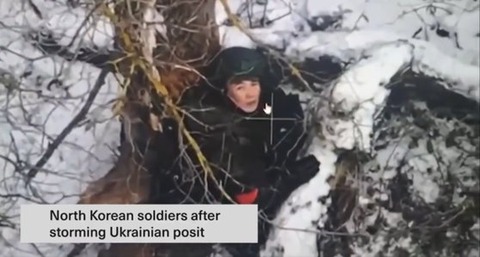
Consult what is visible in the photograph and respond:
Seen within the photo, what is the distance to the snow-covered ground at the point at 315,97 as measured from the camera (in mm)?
1119

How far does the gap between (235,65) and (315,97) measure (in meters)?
0.13

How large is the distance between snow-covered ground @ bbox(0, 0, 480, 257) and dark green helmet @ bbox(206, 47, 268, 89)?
Result: 0.02 m

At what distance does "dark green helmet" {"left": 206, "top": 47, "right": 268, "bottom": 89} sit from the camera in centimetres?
113

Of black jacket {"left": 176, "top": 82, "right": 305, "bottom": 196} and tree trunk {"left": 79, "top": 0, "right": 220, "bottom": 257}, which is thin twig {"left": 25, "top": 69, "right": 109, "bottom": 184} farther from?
black jacket {"left": 176, "top": 82, "right": 305, "bottom": 196}

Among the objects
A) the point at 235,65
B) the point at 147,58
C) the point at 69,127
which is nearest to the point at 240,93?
the point at 235,65

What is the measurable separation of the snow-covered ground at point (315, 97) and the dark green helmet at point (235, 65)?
19mm

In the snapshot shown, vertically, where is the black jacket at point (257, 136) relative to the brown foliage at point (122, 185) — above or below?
above

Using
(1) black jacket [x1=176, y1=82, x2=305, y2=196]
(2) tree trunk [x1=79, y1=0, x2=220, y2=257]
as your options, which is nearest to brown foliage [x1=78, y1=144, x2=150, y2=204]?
(2) tree trunk [x1=79, y1=0, x2=220, y2=257]

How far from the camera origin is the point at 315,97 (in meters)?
1.13

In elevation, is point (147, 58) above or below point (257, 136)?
above

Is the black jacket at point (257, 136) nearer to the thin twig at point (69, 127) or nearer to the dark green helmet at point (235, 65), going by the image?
the dark green helmet at point (235, 65)
